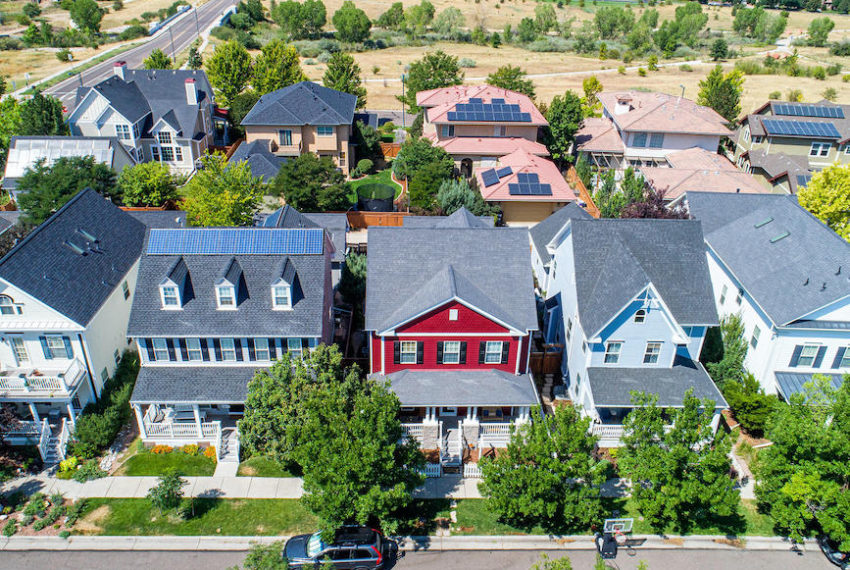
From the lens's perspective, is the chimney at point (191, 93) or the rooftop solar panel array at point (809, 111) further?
the chimney at point (191, 93)

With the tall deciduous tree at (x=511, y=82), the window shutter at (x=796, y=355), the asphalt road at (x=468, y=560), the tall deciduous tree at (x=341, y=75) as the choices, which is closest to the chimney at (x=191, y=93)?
the tall deciduous tree at (x=341, y=75)

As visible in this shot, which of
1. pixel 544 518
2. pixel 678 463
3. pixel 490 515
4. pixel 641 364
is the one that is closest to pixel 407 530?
pixel 490 515

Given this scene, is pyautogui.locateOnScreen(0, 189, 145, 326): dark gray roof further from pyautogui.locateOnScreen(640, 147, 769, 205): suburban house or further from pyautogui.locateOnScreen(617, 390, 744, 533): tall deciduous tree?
pyautogui.locateOnScreen(640, 147, 769, 205): suburban house

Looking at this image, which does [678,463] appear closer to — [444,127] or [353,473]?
[353,473]

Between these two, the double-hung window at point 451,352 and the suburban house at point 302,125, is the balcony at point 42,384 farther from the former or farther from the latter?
the suburban house at point 302,125

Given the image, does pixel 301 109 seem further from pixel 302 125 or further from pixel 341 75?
pixel 341 75

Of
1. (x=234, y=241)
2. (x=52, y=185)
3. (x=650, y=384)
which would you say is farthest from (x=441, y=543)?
(x=52, y=185)
